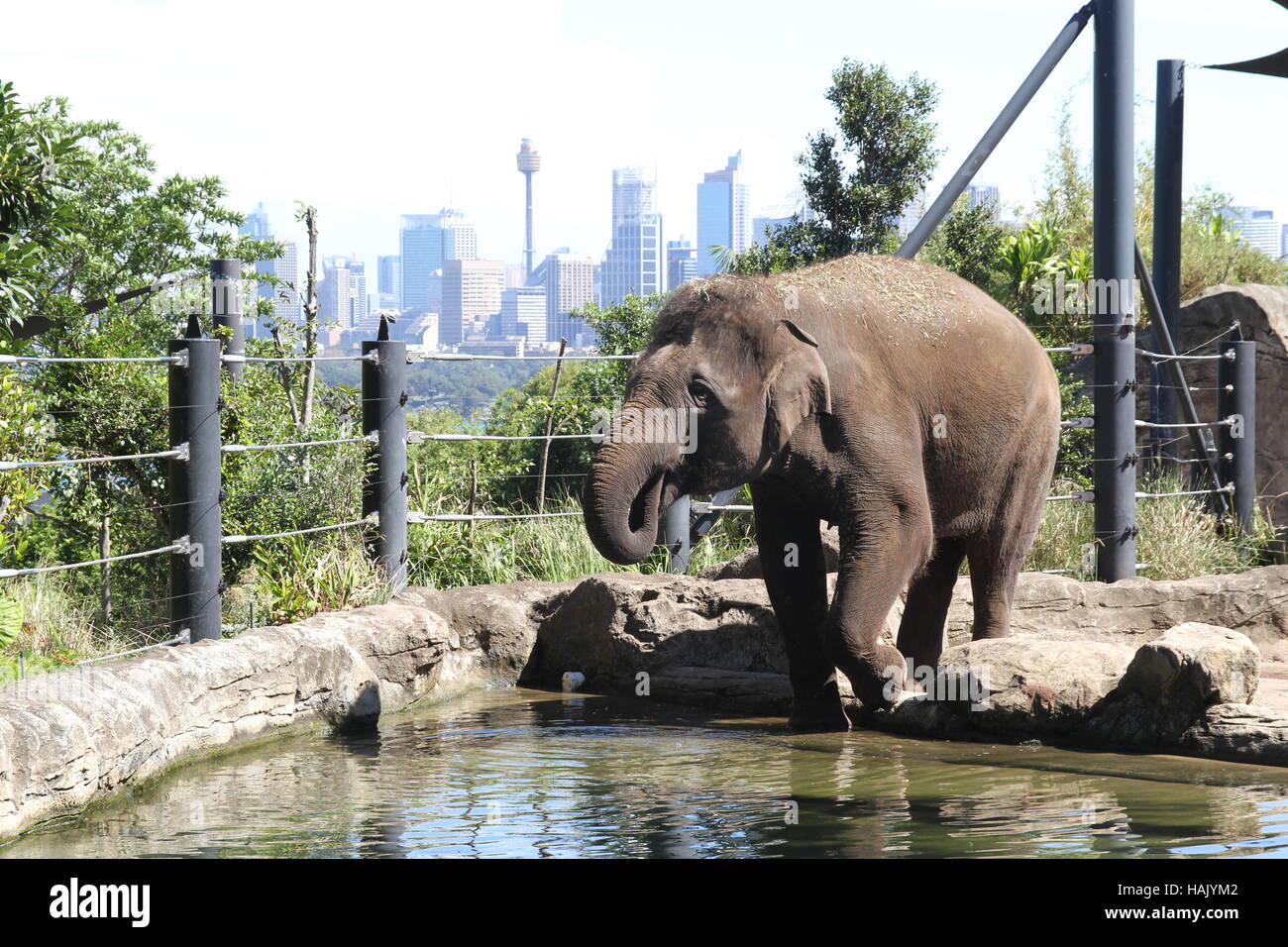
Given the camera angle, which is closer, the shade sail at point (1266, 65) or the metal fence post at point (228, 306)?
the metal fence post at point (228, 306)

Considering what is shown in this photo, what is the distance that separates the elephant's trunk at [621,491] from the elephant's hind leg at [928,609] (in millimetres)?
1893

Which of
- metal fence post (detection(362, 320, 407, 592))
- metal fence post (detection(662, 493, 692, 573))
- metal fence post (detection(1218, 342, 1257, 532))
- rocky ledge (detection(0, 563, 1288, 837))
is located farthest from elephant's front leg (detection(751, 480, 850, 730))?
metal fence post (detection(1218, 342, 1257, 532))

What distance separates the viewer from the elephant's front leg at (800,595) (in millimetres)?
6719

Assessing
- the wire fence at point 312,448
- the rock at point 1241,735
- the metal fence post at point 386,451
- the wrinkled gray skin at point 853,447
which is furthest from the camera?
the metal fence post at point 386,451

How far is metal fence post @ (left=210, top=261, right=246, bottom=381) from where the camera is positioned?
10.7 m

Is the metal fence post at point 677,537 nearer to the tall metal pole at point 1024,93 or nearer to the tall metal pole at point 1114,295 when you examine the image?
the tall metal pole at point 1024,93

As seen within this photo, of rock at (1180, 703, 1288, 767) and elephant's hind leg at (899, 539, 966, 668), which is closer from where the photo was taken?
rock at (1180, 703, 1288, 767)

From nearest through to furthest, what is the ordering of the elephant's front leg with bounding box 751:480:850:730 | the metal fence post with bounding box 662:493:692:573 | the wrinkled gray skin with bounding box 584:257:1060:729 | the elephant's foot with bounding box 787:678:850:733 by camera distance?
1. the wrinkled gray skin with bounding box 584:257:1060:729
2. the elephant's front leg with bounding box 751:480:850:730
3. the elephant's foot with bounding box 787:678:850:733
4. the metal fence post with bounding box 662:493:692:573

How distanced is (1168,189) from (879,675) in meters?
11.0

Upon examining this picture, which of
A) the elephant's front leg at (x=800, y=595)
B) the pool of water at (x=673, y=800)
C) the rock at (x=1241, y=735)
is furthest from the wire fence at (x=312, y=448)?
the rock at (x=1241, y=735)

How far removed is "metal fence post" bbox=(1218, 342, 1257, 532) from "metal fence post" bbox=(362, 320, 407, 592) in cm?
678

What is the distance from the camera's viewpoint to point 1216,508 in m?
11.9

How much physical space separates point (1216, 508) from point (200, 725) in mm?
8624

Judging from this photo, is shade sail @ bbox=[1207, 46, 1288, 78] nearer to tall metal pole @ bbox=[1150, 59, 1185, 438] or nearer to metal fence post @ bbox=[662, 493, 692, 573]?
tall metal pole @ bbox=[1150, 59, 1185, 438]
